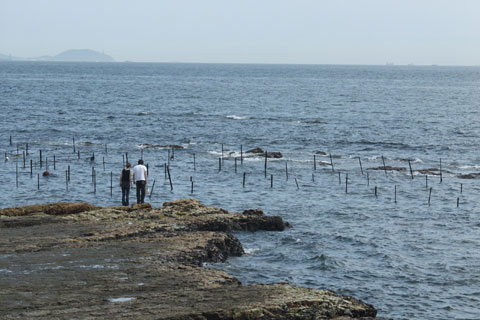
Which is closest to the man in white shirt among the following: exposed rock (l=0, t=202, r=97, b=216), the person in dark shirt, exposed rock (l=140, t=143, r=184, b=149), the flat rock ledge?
the person in dark shirt

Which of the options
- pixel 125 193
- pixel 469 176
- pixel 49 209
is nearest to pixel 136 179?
pixel 125 193

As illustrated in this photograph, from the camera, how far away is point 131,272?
17.9m

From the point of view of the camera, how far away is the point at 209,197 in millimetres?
36406

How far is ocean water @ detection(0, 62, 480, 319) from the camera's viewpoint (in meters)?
22.6

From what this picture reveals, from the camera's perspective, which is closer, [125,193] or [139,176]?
[139,176]

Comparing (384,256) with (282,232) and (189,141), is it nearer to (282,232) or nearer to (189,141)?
(282,232)

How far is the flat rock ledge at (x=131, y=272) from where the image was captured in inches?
578

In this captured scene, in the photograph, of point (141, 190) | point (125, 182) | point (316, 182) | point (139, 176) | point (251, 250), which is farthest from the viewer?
point (316, 182)

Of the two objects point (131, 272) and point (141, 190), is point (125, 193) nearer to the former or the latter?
point (141, 190)

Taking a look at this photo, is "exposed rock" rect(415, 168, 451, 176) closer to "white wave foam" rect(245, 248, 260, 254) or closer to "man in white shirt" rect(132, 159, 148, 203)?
"white wave foam" rect(245, 248, 260, 254)

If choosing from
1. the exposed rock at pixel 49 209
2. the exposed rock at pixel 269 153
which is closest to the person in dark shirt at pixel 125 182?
the exposed rock at pixel 49 209

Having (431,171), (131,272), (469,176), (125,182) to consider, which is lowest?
(469,176)

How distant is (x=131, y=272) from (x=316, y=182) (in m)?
24.9

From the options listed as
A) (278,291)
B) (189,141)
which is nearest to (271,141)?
(189,141)
